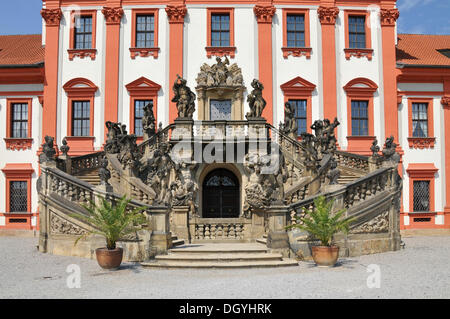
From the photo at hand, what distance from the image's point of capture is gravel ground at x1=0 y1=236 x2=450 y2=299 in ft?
24.8

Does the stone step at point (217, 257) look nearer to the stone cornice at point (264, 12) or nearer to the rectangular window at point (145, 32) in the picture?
the rectangular window at point (145, 32)

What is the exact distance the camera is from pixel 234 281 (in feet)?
28.2

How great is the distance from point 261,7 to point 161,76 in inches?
242

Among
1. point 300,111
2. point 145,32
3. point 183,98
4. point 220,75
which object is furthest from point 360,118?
point 145,32

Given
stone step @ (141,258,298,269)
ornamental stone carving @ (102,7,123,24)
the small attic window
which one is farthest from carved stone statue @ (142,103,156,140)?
the small attic window

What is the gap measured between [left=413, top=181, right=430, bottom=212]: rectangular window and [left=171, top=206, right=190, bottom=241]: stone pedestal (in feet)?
45.2

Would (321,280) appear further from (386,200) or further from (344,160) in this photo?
(344,160)

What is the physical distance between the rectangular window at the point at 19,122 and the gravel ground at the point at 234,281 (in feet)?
42.3

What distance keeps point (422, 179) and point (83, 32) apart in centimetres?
1888

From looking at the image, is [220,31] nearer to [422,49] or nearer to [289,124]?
[289,124]

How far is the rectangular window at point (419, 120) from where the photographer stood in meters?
22.5

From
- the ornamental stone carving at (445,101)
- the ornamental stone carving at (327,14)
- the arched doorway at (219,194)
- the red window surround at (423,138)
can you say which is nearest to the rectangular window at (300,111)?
the ornamental stone carving at (327,14)

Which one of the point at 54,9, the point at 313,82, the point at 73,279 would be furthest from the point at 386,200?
the point at 54,9

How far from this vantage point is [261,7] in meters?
22.0
